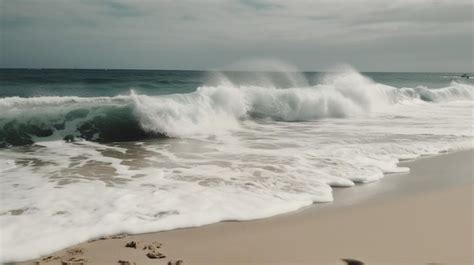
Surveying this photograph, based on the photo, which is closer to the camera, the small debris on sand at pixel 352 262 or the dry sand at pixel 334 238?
the small debris on sand at pixel 352 262

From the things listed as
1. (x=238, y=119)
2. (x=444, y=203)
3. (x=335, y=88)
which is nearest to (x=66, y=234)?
(x=444, y=203)

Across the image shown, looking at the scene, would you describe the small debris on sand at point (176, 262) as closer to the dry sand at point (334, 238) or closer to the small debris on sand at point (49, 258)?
the dry sand at point (334, 238)

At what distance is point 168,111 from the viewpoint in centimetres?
1270

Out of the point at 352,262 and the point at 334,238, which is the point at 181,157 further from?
the point at 352,262

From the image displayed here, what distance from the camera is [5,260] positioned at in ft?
12.1

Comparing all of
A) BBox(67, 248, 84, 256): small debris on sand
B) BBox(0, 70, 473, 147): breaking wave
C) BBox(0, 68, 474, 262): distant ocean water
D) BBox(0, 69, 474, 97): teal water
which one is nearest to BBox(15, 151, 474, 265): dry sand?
BBox(67, 248, 84, 256): small debris on sand

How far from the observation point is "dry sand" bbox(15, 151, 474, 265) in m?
3.79

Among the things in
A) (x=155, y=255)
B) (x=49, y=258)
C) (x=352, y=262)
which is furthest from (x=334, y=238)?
(x=49, y=258)

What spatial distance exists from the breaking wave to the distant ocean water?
5cm

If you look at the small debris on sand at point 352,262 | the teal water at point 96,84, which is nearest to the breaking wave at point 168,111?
the teal water at point 96,84

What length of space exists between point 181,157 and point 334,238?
15.3 ft

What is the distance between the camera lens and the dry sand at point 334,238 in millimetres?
3791

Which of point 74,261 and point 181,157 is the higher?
point 181,157

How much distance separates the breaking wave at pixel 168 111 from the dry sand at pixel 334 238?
7.26 meters
